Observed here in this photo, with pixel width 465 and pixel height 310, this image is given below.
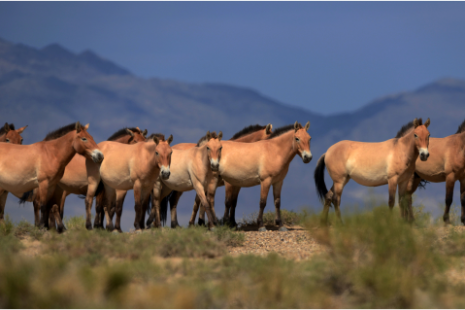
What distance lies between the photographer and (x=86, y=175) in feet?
47.9

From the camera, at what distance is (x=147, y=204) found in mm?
15289

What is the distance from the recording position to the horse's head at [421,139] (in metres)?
12.8

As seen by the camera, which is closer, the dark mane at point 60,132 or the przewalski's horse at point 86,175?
the dark mane at point 60,132

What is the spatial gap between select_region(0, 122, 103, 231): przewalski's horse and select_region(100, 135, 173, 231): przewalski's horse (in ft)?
3.02

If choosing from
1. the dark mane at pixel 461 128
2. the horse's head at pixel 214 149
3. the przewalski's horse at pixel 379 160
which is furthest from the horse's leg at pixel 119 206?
the dark mane at pixel 461 128

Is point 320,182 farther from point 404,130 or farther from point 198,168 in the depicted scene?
point 198,168

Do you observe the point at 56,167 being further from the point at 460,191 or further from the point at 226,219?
the point at 460,191

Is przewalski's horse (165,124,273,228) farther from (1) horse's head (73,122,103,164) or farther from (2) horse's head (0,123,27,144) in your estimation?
(2) horse's head (0,123,27,144)

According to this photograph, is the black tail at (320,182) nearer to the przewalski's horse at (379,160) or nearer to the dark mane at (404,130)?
the przewalski's horse at (379,160)

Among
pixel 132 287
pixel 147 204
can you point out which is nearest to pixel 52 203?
pixel 147 204

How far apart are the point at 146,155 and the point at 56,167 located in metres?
2.42

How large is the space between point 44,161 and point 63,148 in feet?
1.97

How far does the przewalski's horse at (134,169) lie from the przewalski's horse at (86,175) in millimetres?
343

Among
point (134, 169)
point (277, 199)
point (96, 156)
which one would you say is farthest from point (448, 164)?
point (96, 156)
